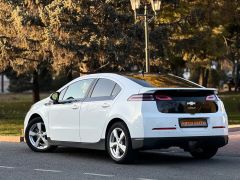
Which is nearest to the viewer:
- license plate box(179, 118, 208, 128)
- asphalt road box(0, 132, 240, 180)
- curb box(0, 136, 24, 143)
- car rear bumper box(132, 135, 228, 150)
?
asphalt road box(0, 132, 240, 180)

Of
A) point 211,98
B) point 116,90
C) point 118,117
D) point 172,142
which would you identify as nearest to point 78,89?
point 116,90

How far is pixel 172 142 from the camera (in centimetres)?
1043

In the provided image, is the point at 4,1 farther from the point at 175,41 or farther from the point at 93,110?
the point at 93,110

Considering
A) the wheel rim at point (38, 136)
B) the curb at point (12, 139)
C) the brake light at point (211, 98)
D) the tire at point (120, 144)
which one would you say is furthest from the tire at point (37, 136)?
the brake light at point (211, 98)

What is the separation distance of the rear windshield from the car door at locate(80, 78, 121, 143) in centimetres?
41

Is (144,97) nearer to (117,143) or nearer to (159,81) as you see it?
(159,81)

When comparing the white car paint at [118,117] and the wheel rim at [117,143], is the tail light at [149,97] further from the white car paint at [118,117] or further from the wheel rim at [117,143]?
the wheel rim at [117,143]

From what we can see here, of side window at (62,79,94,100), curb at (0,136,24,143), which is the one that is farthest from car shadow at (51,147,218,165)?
curb at (0,136,24,143)

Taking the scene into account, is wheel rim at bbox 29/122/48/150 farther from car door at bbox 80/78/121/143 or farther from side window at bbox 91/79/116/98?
side window at bbox 91/79/116/98

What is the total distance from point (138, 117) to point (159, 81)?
110 centimetres

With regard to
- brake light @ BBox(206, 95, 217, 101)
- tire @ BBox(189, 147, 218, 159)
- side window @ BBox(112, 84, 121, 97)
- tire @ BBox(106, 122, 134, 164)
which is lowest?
tire @ BBox(189, 147, 218, 159)

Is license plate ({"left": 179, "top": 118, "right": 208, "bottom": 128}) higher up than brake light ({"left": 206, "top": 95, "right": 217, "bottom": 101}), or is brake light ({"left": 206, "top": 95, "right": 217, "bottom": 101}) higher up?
brake light ({"left": 206, "top": 95, "right": 217, "bottom": 101})

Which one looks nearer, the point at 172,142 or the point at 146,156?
the point at 172,142

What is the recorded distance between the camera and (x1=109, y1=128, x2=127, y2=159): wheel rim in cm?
1070
